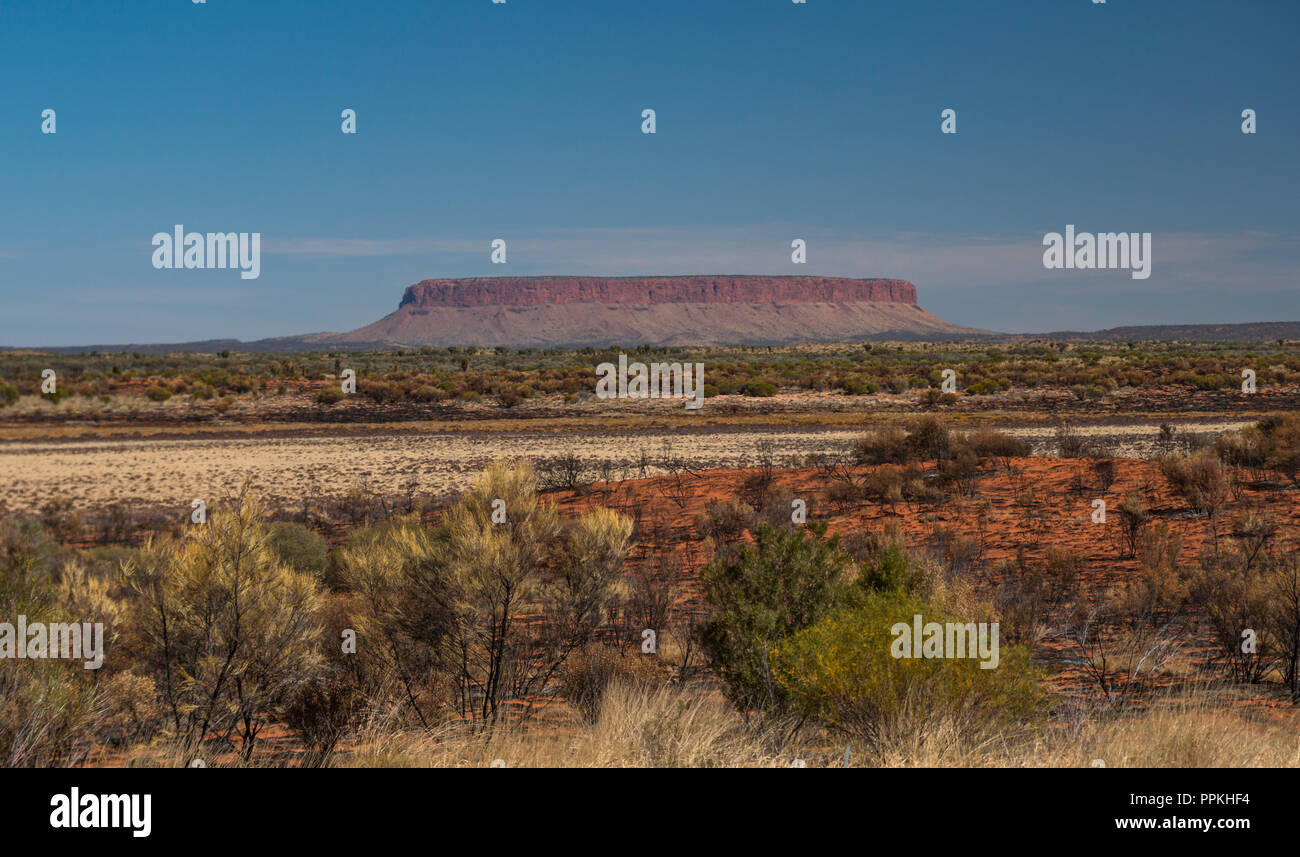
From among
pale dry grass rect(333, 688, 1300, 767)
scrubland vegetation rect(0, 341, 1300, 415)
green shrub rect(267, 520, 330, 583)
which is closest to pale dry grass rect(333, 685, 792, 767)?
pale dry grass rect(333, 688, 1300, 767)

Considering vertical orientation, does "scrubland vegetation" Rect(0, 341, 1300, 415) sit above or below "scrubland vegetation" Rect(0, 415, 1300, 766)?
above

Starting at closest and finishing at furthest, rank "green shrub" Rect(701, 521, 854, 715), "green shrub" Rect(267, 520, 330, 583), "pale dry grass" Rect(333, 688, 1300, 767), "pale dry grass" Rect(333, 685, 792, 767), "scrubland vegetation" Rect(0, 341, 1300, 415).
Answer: "pale dry grass" Rect(333, 688, 1300, 767) < "pale dry grass" Rect(333, 685, 792, 767) < "green shrub" Rect(701, 521, 854, 715) < "green shrub" Rect(267, 520, 330, 583) < "scrubland vegetation" Rect(0, 341, 1300, 415)

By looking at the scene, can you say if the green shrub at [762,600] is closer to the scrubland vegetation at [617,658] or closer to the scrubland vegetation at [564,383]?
the scrubland vegetation at [617,658]

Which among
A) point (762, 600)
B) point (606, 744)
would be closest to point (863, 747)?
point (606, 744)

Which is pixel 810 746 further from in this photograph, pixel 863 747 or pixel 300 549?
pixel 300 549

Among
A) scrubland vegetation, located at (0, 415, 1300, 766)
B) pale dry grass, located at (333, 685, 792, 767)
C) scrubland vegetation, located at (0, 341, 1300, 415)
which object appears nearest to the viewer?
pale dry grass, located at (333, 685, 792, 767)

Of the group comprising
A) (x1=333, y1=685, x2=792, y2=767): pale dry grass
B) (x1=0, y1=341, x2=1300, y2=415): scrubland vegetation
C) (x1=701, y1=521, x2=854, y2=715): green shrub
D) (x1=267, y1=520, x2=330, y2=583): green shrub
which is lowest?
(x1=267, y1=520, x2=330, y2=583): green shrub

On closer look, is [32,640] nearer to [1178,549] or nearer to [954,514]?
[1178,549]

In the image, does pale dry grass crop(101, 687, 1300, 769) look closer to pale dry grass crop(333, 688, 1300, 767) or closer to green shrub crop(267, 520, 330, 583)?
pale dry grass crop(333, 688, 1300, 767)
